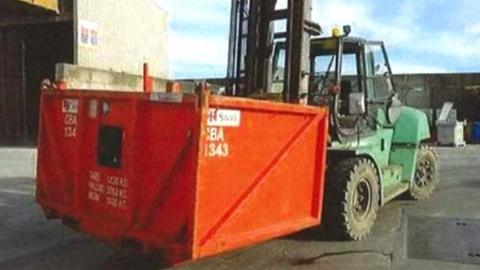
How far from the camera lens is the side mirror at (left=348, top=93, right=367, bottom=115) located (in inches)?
300

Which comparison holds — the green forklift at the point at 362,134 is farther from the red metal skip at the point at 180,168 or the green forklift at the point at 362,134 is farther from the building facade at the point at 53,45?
the building facade at the point at 53,45

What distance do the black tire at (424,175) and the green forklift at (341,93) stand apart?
1.81ft

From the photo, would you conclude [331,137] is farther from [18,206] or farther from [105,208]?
[18,206]

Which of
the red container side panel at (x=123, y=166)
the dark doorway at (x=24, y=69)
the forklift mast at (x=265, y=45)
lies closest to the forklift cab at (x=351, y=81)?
the forklift mast at (x=265, y=45)

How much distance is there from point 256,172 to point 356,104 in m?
2.90

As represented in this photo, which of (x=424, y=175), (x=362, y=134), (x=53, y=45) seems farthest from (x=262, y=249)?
(x=53, y=45)

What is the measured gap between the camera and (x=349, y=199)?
6.62 meters

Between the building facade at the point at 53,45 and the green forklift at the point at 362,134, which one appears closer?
the green forklift at the point at 362,134

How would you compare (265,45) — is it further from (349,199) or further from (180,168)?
(180,168)

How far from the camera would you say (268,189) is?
5293mm

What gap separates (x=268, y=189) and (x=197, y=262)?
1.13 meters

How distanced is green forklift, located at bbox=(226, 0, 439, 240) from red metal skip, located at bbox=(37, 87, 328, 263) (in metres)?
0.92

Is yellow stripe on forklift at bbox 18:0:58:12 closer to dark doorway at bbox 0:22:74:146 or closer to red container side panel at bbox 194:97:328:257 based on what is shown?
dark doorway at bbox 0:22:74:146

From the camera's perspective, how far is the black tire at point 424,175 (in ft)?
30.7
